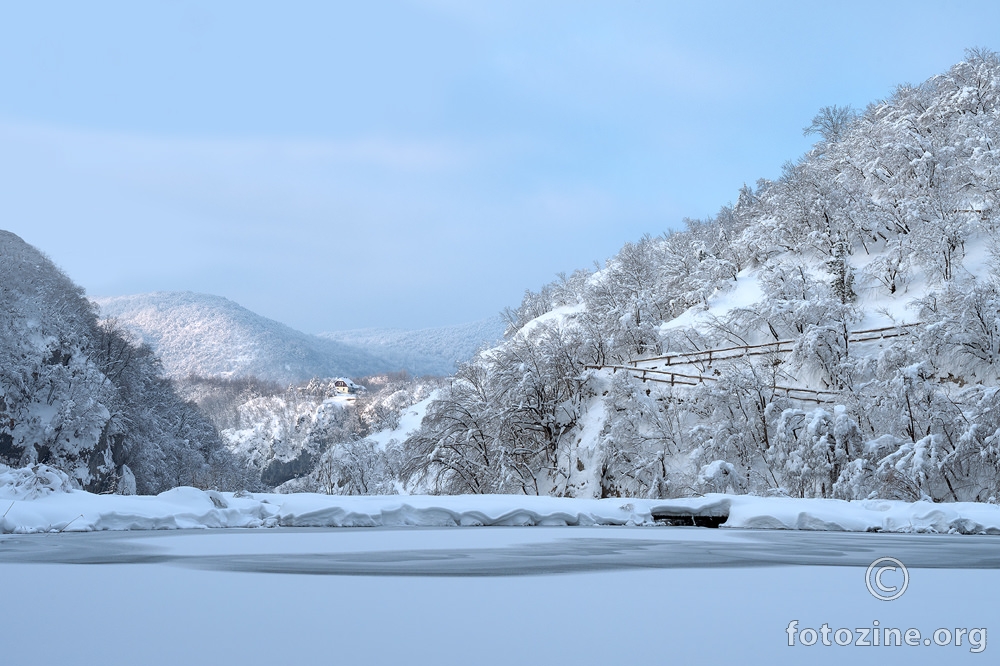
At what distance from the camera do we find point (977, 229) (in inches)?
1583

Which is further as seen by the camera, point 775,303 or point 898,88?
point 898,88

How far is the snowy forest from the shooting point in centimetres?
2712

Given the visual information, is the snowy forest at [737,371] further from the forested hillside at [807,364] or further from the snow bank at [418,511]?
the snow bank at [418,511]

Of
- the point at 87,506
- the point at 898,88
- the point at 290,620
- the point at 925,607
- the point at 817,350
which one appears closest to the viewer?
the point at 290,620

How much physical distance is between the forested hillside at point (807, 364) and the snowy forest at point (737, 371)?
11 cm

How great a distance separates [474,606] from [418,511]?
8528 mm

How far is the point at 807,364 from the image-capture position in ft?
116

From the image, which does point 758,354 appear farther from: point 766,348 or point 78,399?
point 78,399

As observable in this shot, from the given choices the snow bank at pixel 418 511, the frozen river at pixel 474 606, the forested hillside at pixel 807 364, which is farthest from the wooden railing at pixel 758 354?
the frozen river at pixel 474 606

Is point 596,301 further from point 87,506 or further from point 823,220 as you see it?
point 87,506

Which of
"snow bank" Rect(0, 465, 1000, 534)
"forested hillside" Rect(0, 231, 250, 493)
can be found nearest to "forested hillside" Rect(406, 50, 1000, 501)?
"snow bank" Rect(0, 465, 1000, 534)

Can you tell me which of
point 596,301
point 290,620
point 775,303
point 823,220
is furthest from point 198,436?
point 290,620

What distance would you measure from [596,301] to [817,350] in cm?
2853

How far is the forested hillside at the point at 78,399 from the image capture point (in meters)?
39.6
